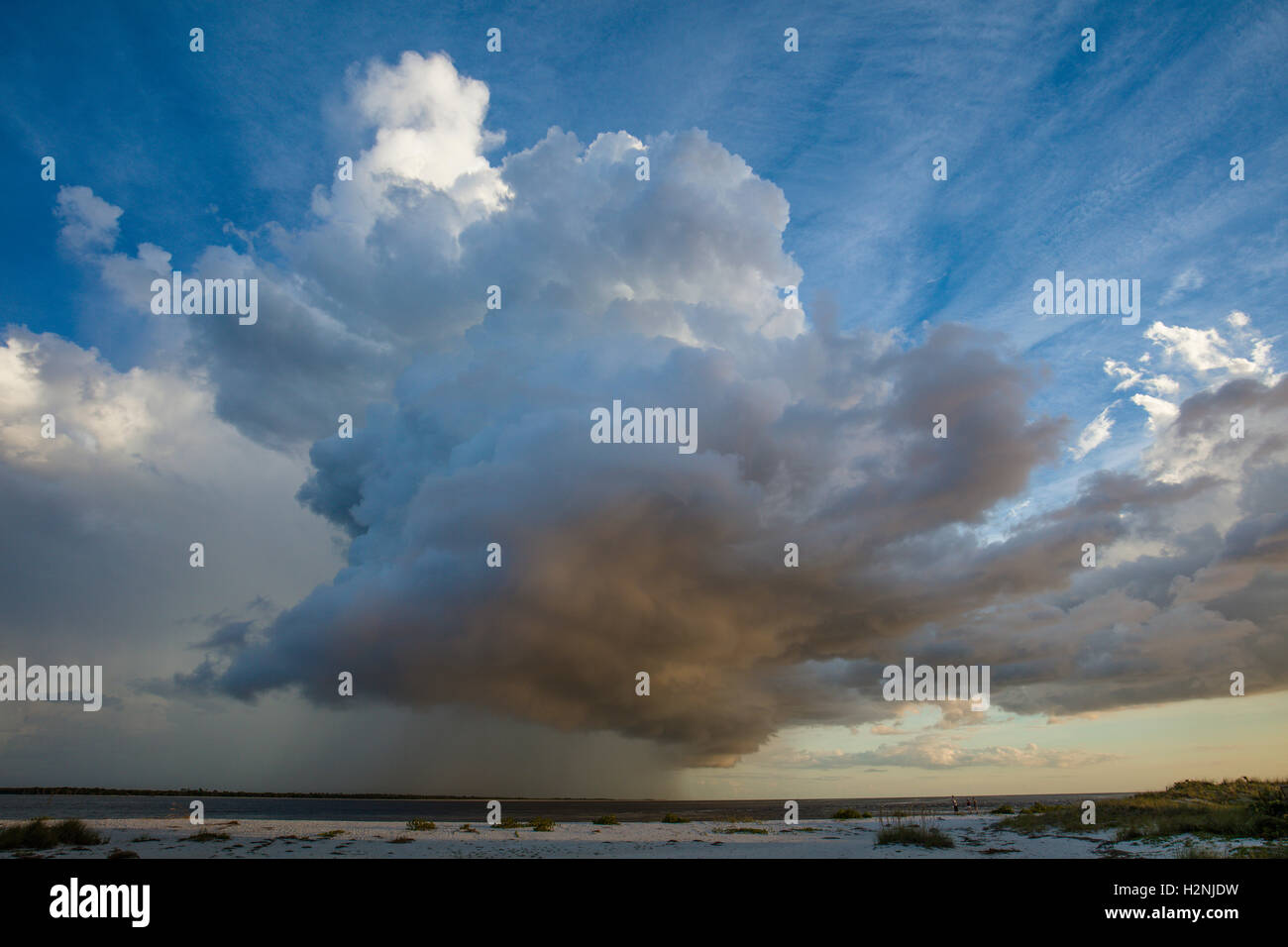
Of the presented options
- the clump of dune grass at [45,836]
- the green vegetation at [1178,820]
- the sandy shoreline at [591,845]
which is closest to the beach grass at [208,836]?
the sandy shoreline at [591,845]

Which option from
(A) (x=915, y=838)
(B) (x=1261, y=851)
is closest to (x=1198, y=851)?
(B) (x=1261, y=851)

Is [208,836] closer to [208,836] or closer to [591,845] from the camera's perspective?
[208,836]

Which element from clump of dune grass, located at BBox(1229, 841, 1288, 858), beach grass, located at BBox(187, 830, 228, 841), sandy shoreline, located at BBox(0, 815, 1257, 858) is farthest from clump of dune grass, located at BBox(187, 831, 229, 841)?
clump of dune grass, located at BBox(1229, 841, 1288, 858)

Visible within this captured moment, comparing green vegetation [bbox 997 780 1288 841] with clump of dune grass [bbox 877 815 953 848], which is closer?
green vegetation [bbox 997 780 1288 841]

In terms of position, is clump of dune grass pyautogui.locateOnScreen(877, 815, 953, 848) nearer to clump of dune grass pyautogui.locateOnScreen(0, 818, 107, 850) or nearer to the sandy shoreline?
the sandy shoreline
